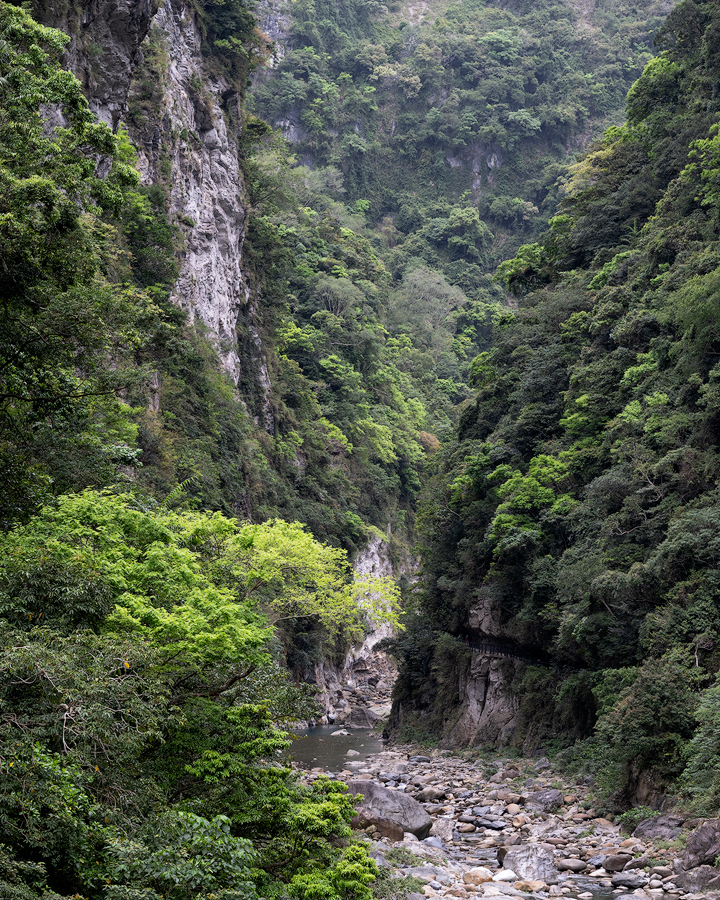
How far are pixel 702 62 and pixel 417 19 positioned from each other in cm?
7181

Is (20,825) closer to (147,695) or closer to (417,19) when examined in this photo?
(147,695)

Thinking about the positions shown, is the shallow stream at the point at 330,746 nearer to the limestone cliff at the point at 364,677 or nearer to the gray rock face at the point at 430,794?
the limestone cliff at the point at 364,677

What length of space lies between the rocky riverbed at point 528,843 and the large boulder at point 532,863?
0.02 metres

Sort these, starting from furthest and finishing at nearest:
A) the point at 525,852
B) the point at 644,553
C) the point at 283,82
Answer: the point at 283,82 < the point at 644,553 < the point at 525,852

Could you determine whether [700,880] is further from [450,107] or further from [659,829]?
[450,107]

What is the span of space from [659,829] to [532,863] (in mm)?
2121

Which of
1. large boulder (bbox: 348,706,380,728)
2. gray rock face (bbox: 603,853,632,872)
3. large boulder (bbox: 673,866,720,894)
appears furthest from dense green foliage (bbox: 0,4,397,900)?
Answer: large boulder (bbox: 348,706,380,728)

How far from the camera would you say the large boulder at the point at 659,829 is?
1291cm

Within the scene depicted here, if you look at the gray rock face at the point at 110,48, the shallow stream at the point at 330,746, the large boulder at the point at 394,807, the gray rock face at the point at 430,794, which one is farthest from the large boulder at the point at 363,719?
the gray rock face at the point at 110,48

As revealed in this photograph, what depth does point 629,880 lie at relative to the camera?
11758 millimetres

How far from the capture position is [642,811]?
46.6 feet

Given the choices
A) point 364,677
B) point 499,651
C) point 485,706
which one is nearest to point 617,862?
point 499,651

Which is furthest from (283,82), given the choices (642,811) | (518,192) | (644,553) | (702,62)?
(642,811)

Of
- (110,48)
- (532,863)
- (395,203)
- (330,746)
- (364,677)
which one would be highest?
(395,203)
